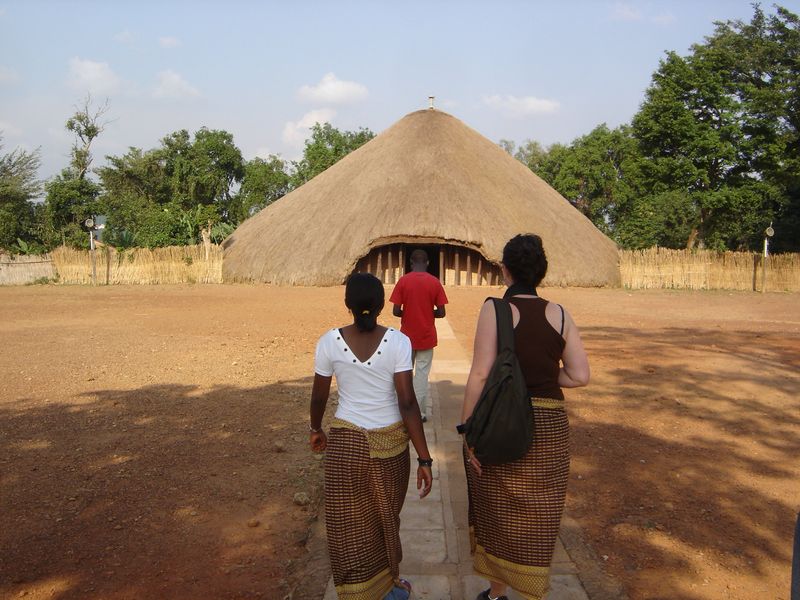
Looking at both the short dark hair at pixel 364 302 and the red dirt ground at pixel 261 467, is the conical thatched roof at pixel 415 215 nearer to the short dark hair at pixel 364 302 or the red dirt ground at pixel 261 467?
the red dirt ground at pixel 261 467

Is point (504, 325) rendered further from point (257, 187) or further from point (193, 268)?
point (257, 187)

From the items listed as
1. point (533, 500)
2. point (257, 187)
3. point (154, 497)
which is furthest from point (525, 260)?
point (257, 187)

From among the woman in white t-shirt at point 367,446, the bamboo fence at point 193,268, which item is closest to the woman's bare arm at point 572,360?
the woman in white t-shirt at point 367,446

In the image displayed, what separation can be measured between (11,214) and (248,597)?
97.9ft

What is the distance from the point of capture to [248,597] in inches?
130

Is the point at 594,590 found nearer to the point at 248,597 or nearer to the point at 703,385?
the point at 248,597

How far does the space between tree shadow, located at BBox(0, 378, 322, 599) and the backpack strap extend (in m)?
1.73

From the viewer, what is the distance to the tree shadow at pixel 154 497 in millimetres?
3512

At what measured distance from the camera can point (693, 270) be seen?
82.4 feet

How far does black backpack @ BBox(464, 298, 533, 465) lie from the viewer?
257cm

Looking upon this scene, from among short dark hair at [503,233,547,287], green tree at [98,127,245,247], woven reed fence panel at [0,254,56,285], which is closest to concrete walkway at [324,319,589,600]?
short dark hair at [503,233,547,287]

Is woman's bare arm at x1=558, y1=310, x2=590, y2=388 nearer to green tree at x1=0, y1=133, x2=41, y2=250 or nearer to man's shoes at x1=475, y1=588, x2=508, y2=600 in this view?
man's shoes at x1=475, y1=588, x2=508, y2=600

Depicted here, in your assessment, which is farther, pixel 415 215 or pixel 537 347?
pixel 415 215

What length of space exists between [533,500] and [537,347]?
0.62 meters
